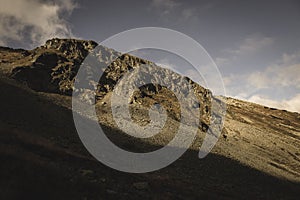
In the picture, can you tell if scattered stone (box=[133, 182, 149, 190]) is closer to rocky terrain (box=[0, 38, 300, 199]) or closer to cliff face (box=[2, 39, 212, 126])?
rocky terrain (box=[0, 38, 300, 199])

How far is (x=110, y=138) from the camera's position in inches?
1875

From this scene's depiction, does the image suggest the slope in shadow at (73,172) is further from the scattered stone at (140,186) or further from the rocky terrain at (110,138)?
the rocky terrain at (110,138)

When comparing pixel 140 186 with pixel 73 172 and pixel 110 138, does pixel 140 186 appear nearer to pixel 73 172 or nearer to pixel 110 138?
pixel 73 172

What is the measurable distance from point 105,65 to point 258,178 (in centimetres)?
6400

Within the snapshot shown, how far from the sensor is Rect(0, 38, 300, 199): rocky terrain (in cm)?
2086

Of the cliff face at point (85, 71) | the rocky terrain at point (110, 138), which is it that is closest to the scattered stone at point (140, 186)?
the rocky terrain at point (110, 138)

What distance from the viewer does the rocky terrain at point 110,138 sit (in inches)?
821

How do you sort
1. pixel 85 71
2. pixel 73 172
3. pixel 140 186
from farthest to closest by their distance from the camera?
pixel 85 71, pixel 140 186, pixel 73 172

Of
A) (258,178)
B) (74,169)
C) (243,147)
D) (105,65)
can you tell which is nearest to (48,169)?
(74,169)

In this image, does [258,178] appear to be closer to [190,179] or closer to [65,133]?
[190,179]

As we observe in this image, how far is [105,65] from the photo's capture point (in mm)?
92688

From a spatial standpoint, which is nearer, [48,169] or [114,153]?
[48,169]

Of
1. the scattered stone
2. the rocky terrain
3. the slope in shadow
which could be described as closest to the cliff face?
the rocky terrain

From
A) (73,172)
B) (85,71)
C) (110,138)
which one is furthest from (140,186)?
(85,71)
